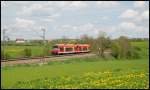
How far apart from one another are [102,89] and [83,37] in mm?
86916

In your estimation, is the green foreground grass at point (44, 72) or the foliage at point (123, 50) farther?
the foliage at point (123, 50)

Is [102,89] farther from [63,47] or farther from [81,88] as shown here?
[63,47]

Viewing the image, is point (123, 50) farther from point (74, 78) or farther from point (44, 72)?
point (74, 78)

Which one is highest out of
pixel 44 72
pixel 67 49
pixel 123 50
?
pixel 67 49

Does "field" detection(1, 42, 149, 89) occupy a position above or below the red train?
below

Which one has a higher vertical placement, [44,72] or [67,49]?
[67,49]

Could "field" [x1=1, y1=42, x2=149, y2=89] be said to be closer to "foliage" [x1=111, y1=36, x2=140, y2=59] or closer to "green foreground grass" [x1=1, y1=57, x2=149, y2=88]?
"green foreground grass" [x1=1, y1=57, x2=149, y2=88]

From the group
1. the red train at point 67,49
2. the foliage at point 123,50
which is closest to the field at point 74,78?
the red train at point 67,49

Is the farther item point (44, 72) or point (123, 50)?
point (123, 50)

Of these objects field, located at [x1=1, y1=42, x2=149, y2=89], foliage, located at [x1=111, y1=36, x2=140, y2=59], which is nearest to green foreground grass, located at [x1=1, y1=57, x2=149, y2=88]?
field, located at [x1=1, y1=42, x2=149, y2=89]

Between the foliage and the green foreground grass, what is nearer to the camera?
the green foreground grass

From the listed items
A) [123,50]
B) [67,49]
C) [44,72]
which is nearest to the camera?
[44,72]

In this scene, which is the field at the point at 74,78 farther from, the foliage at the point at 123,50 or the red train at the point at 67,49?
the foliage at the point at 123,50

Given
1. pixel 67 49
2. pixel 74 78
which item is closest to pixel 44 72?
pixel 74 78
